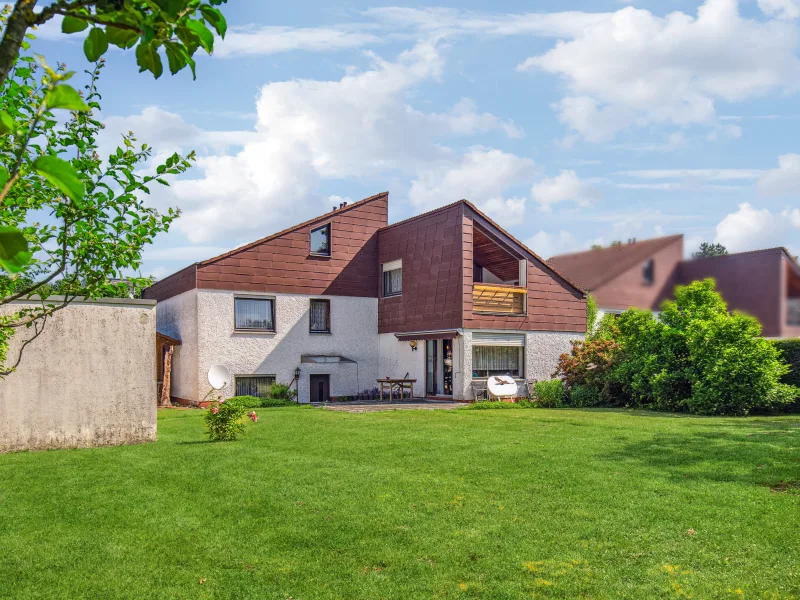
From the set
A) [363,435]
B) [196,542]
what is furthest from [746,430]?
[196,542]

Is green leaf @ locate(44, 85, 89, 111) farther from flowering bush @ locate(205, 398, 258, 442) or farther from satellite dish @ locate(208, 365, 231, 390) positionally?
satellite dish @ locate(208, 365, 231, 390)

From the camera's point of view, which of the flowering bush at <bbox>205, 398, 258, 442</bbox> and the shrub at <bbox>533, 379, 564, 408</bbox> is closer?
the flowering bush at <bbox>205, 398, 258, 442</bbox>

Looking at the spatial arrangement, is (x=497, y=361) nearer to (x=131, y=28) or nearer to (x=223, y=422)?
(x=223, y=422)

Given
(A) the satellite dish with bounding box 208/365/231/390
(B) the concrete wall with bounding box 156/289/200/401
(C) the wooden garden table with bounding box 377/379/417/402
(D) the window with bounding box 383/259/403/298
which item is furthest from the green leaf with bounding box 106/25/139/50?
(D) the window with bounding box 383/259/403/298

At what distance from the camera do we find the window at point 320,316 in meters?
27.1

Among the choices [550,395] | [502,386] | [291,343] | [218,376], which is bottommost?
[550,395]

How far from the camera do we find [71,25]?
208cm

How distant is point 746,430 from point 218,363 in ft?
58.3

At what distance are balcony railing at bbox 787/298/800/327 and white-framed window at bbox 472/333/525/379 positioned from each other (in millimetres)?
19482

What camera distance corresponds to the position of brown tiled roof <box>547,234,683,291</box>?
17.7ft

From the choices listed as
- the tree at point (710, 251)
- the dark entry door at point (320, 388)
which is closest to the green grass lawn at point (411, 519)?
the tree at point (710, 251)

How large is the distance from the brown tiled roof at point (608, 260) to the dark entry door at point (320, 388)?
70.4ft

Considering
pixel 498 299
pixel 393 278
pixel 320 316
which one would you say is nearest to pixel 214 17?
pixel 498 299

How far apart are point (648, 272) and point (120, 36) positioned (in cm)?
430
